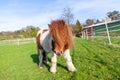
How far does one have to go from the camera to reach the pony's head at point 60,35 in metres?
5.13

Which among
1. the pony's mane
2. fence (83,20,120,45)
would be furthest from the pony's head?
fence (83,20,120,45)

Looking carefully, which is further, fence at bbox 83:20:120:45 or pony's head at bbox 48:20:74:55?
fence at bbox 83:20:120:45

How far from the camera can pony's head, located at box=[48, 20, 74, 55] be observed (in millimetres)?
5126

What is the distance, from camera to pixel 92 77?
4.75 m

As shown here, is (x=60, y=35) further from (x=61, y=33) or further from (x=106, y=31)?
(x=106, y=31)

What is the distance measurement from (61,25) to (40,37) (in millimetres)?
2007

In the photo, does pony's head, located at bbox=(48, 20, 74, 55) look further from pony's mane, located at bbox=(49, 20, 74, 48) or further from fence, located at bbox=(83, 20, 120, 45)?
fence, located at bbox=(83, 20, 120, 45)

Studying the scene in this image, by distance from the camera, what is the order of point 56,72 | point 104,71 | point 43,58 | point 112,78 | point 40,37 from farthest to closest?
point 43,58 < point 40,37 < point 56,72 < point 104,71 < point 112,78

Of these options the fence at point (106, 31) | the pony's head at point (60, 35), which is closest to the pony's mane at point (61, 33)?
the pony's head at point (60, 35)

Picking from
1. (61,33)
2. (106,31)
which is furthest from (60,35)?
(106,31)

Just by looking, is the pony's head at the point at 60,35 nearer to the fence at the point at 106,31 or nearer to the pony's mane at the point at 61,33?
the pony's mane at the point at 61,33

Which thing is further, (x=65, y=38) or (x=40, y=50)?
(x=40, y=50)

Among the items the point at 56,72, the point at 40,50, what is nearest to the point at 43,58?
the point at 40,50

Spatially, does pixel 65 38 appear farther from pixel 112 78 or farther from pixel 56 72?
pixel 112 78
